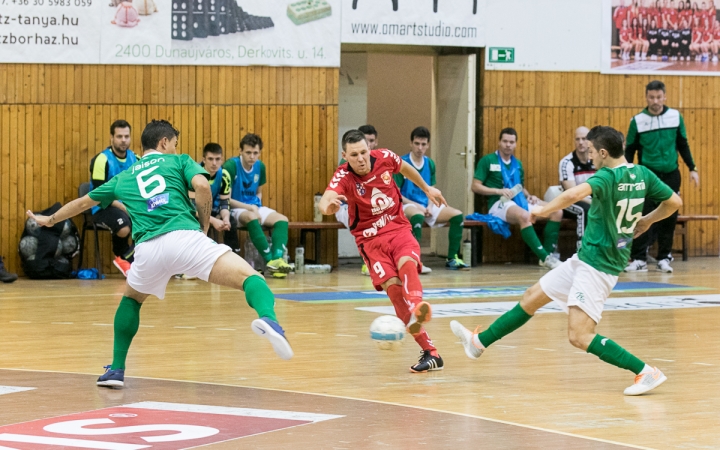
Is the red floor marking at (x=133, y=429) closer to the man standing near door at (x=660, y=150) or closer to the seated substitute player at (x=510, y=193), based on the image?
the seated substitute player at (x=510, y=193)

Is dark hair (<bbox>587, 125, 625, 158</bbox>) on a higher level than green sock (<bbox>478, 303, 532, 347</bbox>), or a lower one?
higher

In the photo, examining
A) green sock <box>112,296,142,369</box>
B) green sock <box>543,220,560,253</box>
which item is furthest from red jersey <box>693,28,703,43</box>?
green sock <box>112,296,142,369</box>

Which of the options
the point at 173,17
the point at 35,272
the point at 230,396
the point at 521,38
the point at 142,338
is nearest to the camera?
the point at 230,396

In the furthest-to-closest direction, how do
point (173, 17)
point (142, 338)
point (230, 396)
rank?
point (173, 17), point (142, 338), point (230, 396)

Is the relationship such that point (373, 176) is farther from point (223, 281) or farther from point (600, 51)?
point (600, 51)

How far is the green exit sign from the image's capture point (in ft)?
50.8

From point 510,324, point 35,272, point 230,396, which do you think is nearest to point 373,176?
point 510,324

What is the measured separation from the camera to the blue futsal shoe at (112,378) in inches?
253

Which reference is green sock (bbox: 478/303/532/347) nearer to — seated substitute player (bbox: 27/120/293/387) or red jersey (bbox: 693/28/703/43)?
seated substitute player (bbox: 27/120/293/387)

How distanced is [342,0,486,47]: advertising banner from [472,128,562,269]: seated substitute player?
1560mm

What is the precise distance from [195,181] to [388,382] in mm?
1716

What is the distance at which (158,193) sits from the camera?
21.3ft

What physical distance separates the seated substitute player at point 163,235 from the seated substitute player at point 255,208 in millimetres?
6665

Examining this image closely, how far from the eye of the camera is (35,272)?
13.0 meters
